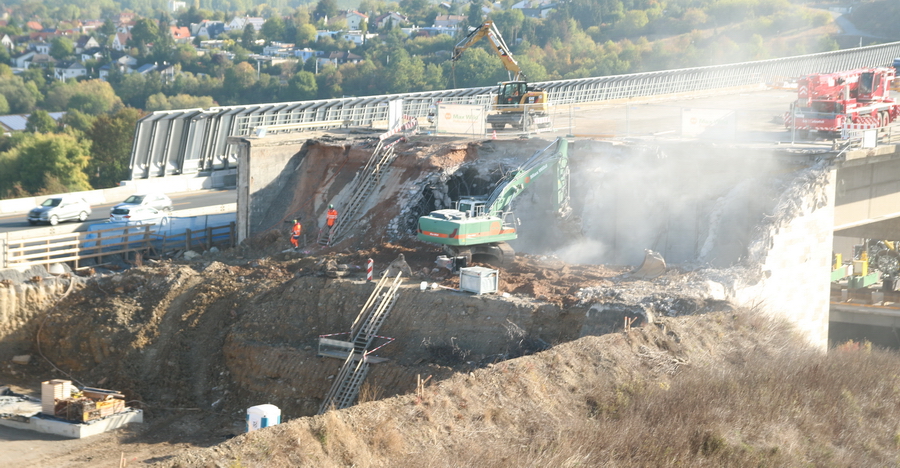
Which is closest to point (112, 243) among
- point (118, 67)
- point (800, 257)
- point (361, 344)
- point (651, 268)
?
point (361, 344)

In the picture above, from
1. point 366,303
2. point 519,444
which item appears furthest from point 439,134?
point 519,444

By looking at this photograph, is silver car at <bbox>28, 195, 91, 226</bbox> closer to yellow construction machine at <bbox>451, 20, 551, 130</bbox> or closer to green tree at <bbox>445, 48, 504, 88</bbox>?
yellow construction machine at <bbox>451, 20, 551, 130</bbox>

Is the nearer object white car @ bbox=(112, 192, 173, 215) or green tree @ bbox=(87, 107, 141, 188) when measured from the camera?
white car @ bbox=(112, 192, 173, 215)

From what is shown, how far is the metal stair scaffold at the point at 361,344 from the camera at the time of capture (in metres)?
23.8

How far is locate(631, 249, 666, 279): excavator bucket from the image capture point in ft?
87.8

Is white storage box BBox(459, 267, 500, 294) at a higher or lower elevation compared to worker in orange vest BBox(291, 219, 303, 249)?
lower

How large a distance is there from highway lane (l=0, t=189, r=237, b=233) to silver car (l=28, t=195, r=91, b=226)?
1.09ft

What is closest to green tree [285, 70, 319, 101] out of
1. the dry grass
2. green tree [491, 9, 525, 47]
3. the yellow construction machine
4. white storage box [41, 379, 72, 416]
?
green tree [491, 9, 525, 47]

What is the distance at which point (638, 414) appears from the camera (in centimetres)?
1673

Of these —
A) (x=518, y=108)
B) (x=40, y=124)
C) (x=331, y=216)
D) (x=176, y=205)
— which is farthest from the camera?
(x=40, y=124)

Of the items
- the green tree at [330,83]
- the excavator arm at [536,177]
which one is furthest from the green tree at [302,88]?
the excavator arm at [536,177]

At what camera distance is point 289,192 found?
36.1m

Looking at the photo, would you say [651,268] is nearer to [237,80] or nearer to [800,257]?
[800,257]

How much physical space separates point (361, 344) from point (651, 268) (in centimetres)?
853
